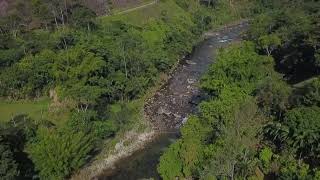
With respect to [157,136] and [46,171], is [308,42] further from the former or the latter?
[46,171]

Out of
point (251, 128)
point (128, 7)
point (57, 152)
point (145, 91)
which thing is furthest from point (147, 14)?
point (251, 128)

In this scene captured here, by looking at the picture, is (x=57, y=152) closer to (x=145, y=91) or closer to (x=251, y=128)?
(x=251, y=128)

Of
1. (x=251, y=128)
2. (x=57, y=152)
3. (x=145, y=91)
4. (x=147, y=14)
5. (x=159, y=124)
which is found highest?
(x=251, y=128)

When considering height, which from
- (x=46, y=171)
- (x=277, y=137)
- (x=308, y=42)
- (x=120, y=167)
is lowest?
(x=120, y=167)

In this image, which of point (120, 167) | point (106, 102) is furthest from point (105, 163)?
point (106, 102)

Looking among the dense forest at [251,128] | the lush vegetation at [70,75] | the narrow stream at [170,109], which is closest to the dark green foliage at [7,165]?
the lush vegetation at [70,75]

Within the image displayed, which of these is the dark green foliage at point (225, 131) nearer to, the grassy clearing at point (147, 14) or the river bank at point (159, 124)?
the river bank at point (159, 124)
